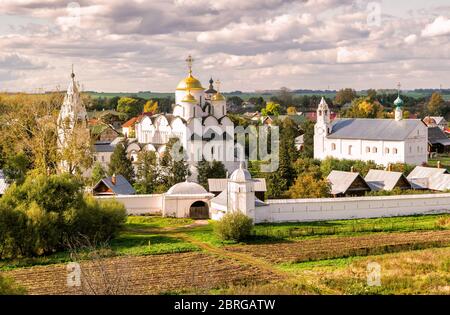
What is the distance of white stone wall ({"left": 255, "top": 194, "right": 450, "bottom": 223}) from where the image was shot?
22469 mm

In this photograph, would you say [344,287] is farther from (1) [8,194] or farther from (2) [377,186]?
(2) [377,186]

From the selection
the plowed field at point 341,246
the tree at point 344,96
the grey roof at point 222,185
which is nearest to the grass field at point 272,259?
the plowed field at point 341,246

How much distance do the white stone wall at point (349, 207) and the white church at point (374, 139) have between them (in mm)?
13481

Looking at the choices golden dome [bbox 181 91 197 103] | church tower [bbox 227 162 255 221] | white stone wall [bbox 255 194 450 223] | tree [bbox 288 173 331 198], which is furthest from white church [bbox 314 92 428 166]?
church tower [bbox 227 162 255 221]

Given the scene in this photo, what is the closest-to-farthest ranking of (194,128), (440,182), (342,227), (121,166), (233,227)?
(233,227) → (342,227) → (440,182) → (121,166) → (194,128)

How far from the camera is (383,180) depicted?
27766 millimetres

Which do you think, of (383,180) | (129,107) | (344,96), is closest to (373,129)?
(383,180)

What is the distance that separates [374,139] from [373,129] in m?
1.08

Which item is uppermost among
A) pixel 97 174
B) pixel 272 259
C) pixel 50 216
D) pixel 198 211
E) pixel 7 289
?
pixel 97 174

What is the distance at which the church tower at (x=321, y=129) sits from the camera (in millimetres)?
41406

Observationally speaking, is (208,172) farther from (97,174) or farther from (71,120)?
(71,120)
